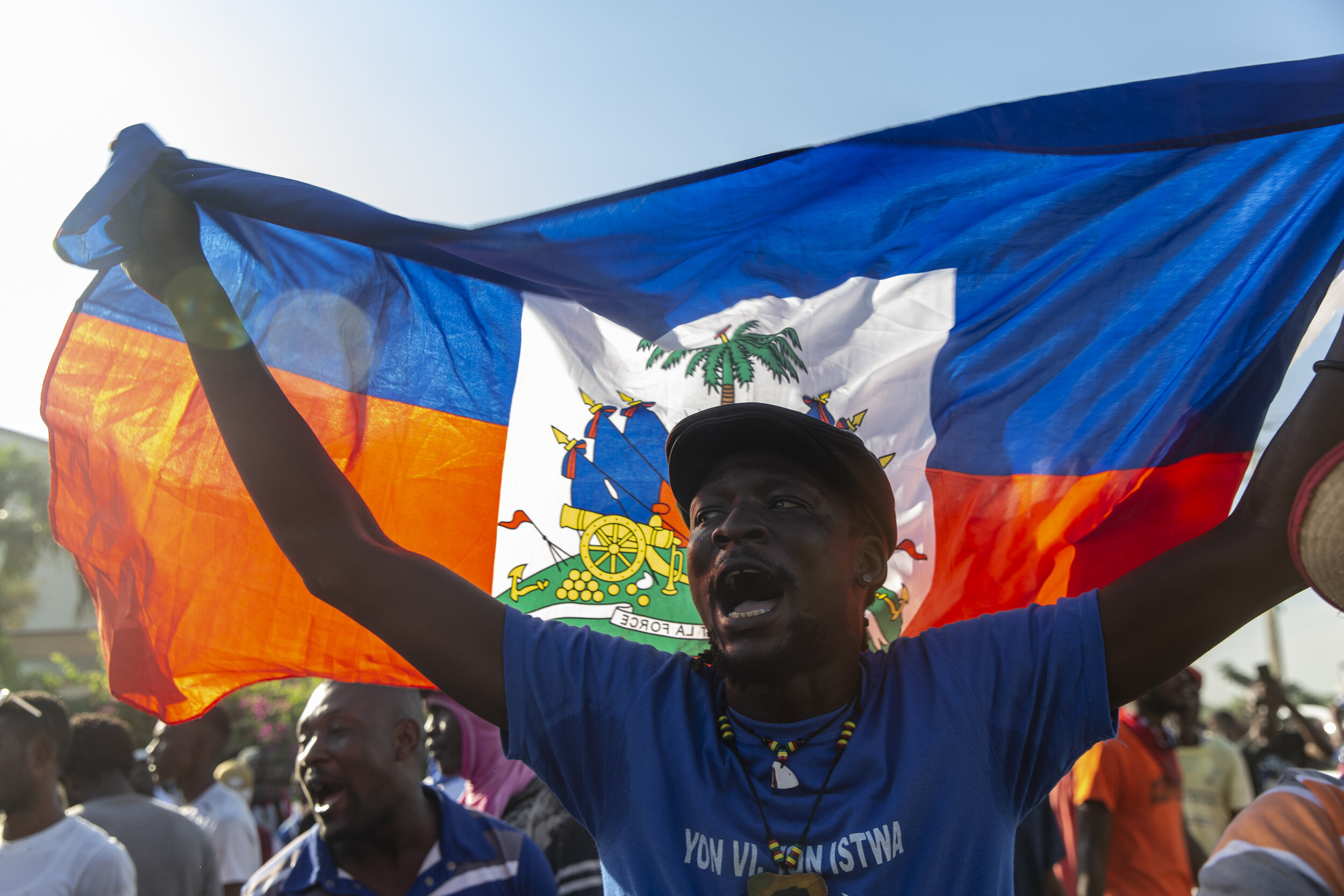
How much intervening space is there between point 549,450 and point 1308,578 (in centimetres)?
189

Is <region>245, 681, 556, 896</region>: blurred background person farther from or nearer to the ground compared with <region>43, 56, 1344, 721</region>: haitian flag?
nearer to the ground

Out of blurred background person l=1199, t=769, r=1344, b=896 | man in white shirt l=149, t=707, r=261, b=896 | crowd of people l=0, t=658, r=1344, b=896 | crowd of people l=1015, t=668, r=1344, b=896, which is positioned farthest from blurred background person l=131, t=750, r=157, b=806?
blurred background person l=1199, t=769, r=1344, b=896

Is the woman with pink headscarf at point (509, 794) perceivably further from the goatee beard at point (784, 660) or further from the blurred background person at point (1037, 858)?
the blurred background person at point (1037, 858)

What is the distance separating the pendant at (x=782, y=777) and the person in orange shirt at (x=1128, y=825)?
141 inches

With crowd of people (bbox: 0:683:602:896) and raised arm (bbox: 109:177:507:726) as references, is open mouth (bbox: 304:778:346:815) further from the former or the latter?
raised arm (bbox: 109:177:507:726)

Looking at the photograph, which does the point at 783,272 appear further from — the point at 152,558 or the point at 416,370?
the point at 152,558

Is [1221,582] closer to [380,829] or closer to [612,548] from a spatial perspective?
[612,548]

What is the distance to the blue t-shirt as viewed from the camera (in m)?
1.91

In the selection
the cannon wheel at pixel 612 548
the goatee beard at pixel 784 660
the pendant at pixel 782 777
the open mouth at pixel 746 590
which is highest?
the cannon wheel at pixel 612 548

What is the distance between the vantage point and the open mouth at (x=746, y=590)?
7.04ft

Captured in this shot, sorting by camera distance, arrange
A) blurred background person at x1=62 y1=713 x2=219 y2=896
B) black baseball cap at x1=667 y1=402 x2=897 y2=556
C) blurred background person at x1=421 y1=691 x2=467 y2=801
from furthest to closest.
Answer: blurred background person at x1=421 y1=691 x2=467 y2=801 → blurred background person at x1=62 y1=713 x2=219 y2=896 → black baseball cap at x1=667 y1=402 x2=897 y2=556

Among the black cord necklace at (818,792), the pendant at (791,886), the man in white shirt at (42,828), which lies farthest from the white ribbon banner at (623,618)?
the man in white shirt at (42,828)

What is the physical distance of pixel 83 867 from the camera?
3961 mm

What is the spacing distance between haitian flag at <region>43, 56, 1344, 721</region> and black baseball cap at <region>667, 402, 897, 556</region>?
0.40 meters
